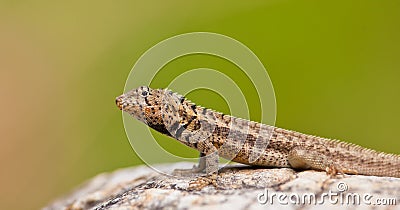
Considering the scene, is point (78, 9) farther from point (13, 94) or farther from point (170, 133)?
point (170, 133)

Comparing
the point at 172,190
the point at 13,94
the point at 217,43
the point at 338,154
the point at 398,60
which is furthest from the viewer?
the point at 13,94

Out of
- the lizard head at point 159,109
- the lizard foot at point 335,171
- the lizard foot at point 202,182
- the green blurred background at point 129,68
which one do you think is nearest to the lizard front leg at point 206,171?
the lizard foot at point 202,182

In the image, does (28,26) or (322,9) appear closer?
(322,9)

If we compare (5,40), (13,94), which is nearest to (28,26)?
(5,40)

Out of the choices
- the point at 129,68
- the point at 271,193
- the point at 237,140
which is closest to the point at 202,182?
the point at 271,193

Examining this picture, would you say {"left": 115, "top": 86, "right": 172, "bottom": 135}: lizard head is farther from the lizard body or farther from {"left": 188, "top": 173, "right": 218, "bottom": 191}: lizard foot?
{"left": 188, "top": 173, "right": 218, "bottom": 191}: lizard foot

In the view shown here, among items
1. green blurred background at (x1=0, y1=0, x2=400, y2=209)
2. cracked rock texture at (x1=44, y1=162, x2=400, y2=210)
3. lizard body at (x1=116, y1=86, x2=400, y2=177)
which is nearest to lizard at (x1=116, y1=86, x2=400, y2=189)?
lizard body at (x1=116, y1=86, x2=400, y2=177)

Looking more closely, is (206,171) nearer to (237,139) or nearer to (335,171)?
(237,139)
